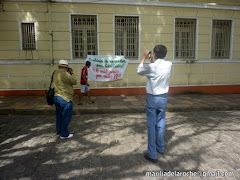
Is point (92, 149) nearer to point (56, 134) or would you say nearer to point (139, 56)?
point (56, 134)

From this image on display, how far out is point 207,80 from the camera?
883 centimetres

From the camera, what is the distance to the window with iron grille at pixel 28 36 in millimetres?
7715

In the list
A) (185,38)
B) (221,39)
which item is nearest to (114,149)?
(185,38)

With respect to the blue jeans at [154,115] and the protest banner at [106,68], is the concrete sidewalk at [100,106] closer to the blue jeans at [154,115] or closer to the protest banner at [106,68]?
the protest banner at [106,68]

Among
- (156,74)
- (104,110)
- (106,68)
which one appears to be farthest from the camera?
(106,68)

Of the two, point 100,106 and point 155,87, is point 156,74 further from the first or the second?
point 100,106

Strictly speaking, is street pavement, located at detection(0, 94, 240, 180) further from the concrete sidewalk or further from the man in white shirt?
the man in white shirt

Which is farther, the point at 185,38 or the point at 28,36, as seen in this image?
the point at 185,38

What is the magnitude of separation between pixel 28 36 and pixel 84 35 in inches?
87.6

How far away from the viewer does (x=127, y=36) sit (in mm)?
8211

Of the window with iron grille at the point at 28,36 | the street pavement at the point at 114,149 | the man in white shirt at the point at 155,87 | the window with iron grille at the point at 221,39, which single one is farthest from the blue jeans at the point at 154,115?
the window with iron grille at the point at 221,39

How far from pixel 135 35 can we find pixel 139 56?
3.00 feet

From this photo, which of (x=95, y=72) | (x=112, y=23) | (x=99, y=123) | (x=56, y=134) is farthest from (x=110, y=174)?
(x=112, y=23)

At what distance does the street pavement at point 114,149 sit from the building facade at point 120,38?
10.1 ft
